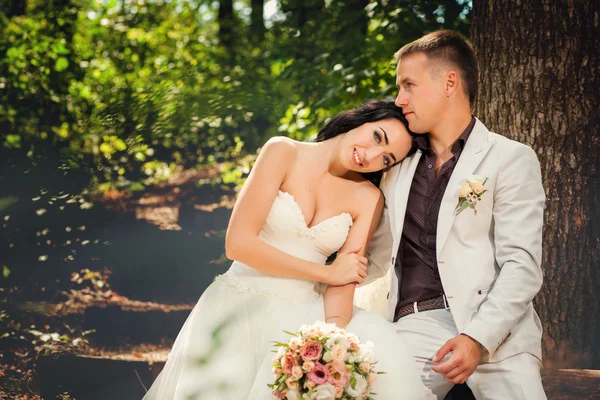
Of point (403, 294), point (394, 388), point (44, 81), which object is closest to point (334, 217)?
point (403, 294)

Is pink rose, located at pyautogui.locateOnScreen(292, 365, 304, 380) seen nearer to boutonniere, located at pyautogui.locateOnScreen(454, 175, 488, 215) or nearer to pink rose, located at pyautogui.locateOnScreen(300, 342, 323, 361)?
pink rose, located at pyautogui.locateOnScreen(300, 342, 323, 361)

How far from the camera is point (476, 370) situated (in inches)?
111

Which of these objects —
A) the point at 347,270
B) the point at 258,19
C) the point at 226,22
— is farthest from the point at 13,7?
the point at 347,270

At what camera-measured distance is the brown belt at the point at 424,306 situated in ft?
10.0

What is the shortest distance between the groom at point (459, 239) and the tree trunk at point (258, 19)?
5731 millimetres

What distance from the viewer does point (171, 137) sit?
293 inches

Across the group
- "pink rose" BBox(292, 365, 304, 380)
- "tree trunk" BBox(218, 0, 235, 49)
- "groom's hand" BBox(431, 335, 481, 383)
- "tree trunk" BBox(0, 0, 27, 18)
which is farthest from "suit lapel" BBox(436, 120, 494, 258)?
"tree trunk" BBox(218, 0, 235, 49)

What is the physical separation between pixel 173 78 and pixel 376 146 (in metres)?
5.38

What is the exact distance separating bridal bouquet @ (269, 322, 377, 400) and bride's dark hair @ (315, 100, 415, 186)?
3.83 feet

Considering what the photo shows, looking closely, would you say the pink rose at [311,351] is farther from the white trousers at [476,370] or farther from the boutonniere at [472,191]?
the boutonniere at [472,191]

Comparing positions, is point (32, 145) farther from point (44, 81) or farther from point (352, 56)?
point (352, 56)

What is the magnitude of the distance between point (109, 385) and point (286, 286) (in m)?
3.06

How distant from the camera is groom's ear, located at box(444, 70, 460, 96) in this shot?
3.11 meters

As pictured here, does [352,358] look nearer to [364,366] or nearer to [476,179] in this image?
[364,366]
